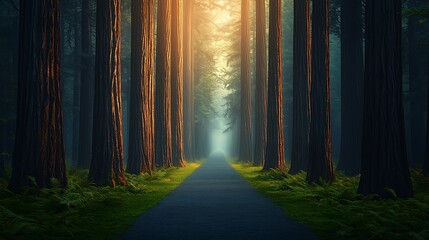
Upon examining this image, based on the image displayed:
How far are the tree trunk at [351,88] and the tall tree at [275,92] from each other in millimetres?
3252

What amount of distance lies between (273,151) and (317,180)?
8.55 metres

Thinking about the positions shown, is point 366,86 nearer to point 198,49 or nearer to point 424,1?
point 424,1

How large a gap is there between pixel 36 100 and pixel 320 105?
9.01m

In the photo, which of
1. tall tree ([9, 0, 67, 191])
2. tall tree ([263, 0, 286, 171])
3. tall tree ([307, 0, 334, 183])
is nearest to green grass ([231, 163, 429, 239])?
tall tree ([307, 0, 334, 183])

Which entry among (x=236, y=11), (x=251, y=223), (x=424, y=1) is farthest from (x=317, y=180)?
(x=236, y=11)

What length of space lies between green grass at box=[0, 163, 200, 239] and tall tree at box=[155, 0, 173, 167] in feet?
43.1

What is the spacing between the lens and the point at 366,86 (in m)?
12.5

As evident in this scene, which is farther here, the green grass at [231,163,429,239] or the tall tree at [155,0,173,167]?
the tall tree at [155,0,173,167]

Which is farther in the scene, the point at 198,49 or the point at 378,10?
the point at 198,49

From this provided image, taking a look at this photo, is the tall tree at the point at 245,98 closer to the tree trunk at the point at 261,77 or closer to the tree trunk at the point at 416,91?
the tree trunk at the point at 261,77

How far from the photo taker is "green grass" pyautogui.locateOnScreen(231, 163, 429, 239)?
8.00 m

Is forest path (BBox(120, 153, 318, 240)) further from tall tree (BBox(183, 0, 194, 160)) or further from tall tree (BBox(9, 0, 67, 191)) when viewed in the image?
tall tree (BBox(183, 0, 194, 160))

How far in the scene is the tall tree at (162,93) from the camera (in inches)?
1107

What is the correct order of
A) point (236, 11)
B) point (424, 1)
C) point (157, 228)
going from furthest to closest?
point (236, 11) < point (424, 1) < point (157, 228)
